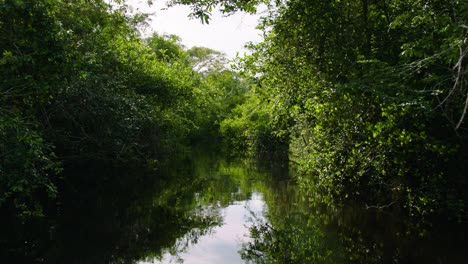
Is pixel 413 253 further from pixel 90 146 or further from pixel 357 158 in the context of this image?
pixel 90 146

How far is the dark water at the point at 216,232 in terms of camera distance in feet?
27.1

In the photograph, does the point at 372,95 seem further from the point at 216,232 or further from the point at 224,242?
the point at 216,232

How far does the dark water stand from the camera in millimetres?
8266

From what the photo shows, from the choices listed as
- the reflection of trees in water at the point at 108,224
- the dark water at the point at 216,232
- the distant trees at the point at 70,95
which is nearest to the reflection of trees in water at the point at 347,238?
the dark water at the point at 216,232

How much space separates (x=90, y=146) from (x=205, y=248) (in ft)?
23.7

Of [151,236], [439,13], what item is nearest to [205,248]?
[151,236]

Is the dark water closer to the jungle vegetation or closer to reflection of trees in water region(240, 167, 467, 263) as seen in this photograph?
reflection of trees in water region(240, 167, 467, 263)

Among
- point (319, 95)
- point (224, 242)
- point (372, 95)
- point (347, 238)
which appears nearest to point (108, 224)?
point (224, 242)

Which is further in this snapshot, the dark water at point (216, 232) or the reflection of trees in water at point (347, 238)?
the dark water at point (216, 232)

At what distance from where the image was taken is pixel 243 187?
1736cm

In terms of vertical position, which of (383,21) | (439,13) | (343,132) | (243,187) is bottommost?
(243,187)

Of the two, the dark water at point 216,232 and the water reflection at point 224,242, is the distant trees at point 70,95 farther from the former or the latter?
the water reflection at point 224,242

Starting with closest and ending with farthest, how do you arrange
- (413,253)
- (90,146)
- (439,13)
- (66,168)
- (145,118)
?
(439,13)
(413,253)
(90,146)
(66,168)
(145,118)

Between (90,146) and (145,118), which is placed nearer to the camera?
(90,146)
